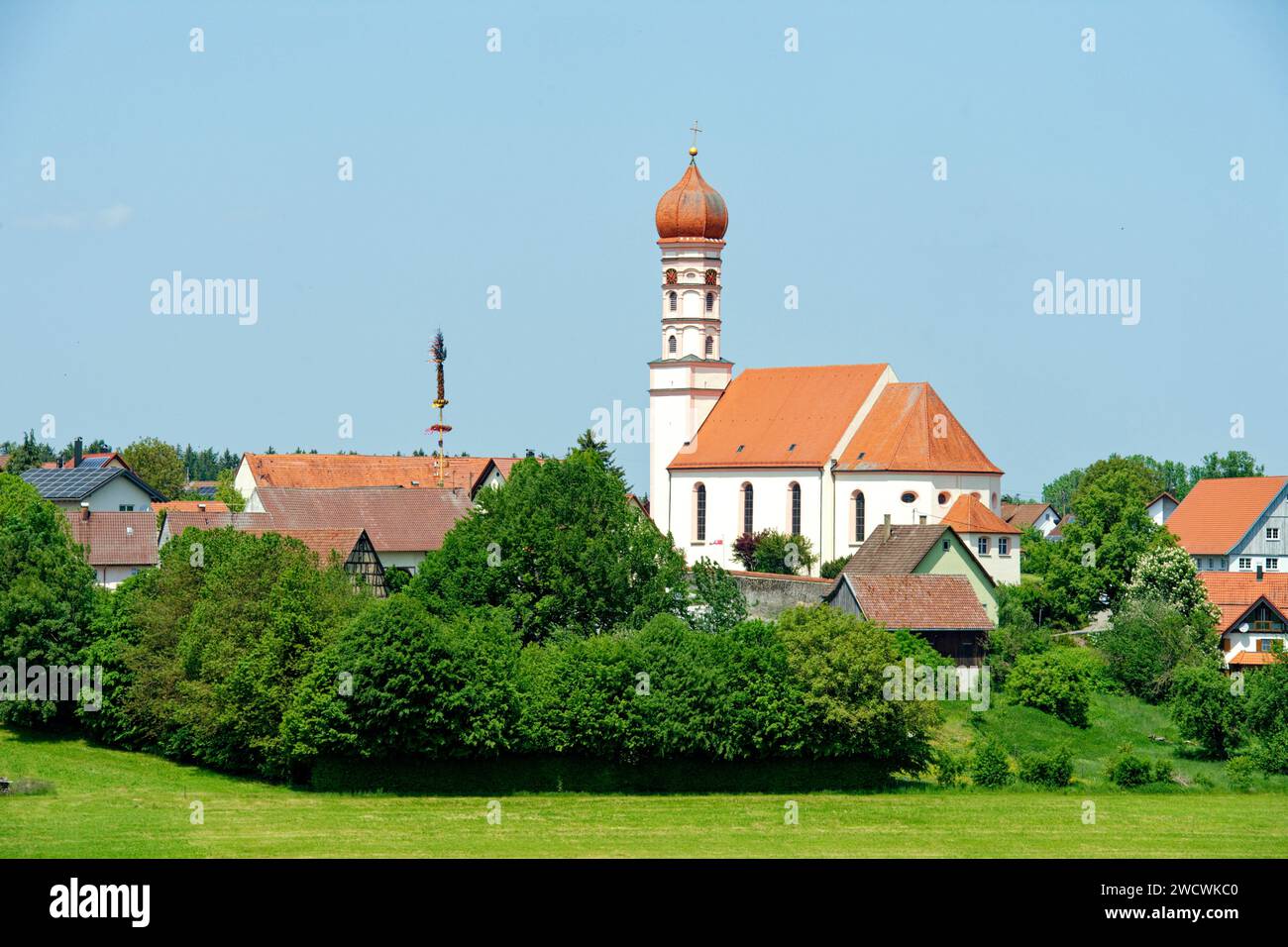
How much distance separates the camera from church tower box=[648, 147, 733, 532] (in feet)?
296

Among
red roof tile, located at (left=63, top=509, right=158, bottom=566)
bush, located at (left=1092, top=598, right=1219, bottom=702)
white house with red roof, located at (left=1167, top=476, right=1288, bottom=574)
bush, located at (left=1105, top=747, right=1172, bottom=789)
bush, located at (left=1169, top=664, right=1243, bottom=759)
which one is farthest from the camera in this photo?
white house with red roof, located at (left=1167, top=476, right=1288, bottom=574)

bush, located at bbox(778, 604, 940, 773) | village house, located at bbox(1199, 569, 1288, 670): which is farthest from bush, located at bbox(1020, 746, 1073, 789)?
village house, located at bbox(1199, 569, 1288, 670)

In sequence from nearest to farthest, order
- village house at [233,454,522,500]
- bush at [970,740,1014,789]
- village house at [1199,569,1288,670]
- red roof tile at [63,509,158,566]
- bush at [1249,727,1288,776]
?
1. bush at [970,740,1014,789]
2. bush at [1249,727,1288,776]
3. village house at [1199,569,1288,670]
4. red roof tile at [63,509,158,566]
5. village house at [233,454,522,500]

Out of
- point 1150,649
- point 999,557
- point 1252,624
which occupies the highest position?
point 999,557

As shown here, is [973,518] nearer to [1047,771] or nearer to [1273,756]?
[1273,756]

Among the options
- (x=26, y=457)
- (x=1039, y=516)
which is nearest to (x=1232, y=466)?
(x=1039, y=516)

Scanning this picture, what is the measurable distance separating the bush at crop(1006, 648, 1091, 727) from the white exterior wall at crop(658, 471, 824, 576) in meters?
26.9

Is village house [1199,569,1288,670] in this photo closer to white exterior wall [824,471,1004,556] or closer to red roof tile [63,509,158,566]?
white exterior wall [824,471,1004,556]

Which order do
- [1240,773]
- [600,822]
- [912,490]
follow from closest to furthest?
1. [600,822]
2. [1240,773]
3. [912,490]

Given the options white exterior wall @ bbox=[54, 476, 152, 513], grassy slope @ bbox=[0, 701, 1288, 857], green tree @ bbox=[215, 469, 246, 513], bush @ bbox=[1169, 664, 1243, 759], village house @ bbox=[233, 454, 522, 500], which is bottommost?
grassy slope @ bbox=[0, 701, 1288, 857]

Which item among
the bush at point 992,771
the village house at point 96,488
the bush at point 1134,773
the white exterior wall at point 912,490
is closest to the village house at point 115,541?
the village house at point 96,488

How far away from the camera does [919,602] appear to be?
5812 cm

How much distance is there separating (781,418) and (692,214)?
11.0 metres
